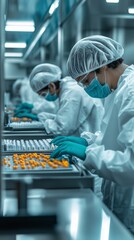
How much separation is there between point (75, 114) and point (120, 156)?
4.04 ft

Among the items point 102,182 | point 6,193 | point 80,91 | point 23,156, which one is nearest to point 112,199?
point 102,182

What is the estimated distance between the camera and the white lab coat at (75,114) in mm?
2494

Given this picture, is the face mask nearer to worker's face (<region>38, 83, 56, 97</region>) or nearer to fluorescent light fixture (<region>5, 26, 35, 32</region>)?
worker's face (<region>38, 83, 56, 97</region>)

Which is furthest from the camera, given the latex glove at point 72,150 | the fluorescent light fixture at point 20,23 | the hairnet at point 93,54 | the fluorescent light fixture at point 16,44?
the fluorescent light fixture at point 16,44

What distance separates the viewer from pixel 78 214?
3.47 feet

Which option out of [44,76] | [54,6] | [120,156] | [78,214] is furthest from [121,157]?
[54,6]

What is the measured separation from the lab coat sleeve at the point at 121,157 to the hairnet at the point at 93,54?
0.29 meters

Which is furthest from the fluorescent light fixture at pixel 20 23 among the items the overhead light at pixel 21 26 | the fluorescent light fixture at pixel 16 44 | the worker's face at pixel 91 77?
the worker's face at pixel 91 77

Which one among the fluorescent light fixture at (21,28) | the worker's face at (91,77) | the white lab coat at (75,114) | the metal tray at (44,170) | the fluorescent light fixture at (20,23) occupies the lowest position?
the white lab coat at (75,114)

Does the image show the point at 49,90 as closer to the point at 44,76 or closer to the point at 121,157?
the point at 44,76

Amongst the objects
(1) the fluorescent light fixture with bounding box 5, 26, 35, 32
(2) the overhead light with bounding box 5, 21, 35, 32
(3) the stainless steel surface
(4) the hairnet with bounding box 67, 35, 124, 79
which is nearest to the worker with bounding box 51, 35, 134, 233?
(4) the hairnet with bounding box 67, 35, 124, 79

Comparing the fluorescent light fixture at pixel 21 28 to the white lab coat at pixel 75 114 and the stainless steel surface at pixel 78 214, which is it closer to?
the white lab coat at pixel 75 114

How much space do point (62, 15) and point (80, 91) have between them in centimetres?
136

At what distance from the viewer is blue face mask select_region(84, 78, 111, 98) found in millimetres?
1605
